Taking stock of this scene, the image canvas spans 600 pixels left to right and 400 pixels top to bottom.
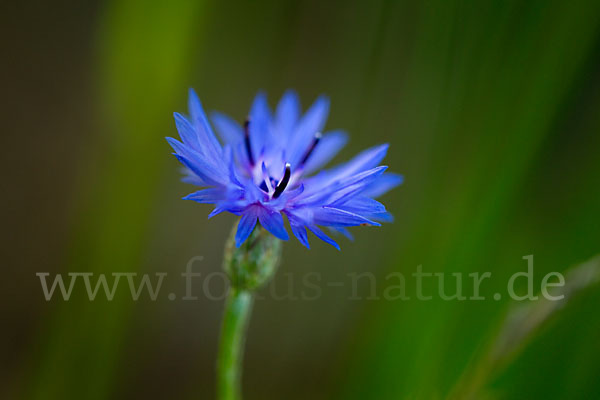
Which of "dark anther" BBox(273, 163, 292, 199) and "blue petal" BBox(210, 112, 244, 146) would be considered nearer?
"dark anther" BBox(273, 163, 292, 199)

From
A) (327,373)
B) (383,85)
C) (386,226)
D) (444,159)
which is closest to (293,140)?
(444,159)

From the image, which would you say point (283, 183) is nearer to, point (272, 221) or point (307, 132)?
point (272, 221)

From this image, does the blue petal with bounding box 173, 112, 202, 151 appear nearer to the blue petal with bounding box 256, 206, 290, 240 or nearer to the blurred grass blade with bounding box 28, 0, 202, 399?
the blue petal with bounding box 256, 206, 290, 240

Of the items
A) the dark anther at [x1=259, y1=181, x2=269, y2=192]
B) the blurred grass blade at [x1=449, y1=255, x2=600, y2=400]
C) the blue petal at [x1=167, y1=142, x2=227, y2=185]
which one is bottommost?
the blurred grass blade at [x1=449, y1=255, x2=600, y2=400]

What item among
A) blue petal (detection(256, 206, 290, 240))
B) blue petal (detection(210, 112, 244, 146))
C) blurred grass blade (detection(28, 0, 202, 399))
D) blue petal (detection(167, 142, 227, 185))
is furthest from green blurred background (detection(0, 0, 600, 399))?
blue petal (detection(167, 142, 227, 185))

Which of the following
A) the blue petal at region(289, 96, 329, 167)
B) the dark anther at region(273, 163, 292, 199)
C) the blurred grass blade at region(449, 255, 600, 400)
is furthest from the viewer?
the blue petal at region(289, 96, 329, 167)

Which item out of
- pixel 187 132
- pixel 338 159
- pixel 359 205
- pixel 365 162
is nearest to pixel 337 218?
pixel 359 205

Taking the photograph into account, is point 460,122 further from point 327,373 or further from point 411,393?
point 327,373

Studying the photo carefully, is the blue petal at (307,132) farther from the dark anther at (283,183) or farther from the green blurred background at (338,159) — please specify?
the green blurred background at (338,159)
